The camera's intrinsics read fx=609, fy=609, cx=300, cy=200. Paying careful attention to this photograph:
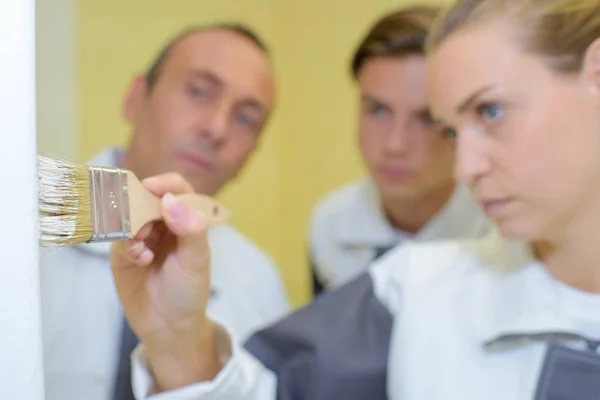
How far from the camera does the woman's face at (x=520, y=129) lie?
48 cm

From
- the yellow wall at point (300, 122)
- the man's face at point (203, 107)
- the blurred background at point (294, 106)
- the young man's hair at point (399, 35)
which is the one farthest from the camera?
the yellow wall at point (300, 122)

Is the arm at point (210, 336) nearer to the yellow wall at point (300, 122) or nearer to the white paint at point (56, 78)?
the white paint at point (56, 78)

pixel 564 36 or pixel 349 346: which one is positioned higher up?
pixel 564 36

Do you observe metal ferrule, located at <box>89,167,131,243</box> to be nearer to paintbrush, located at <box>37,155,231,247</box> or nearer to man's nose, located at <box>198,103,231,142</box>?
paintbrush, located at <box>37,155,231,247</box>

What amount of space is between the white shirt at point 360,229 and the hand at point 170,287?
Answer: 0.40 meters

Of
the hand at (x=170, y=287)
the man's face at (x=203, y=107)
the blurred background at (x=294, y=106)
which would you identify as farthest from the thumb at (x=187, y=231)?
the blurred background at (x=294, y=106)

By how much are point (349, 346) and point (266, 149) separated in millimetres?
676

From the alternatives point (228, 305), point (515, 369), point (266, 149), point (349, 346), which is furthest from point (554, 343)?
point (266, 149)

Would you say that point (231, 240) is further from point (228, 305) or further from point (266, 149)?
point (266, 149)

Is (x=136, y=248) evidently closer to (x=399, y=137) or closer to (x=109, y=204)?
(x=109, y=204)

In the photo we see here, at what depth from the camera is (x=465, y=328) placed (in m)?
0.54

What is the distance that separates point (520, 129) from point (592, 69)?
2.8 inches

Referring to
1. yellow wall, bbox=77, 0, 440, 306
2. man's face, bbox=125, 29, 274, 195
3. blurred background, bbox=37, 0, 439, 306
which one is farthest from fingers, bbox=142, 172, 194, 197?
yellow wall, bbox=77, 0, 440, 306

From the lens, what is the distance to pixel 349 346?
0.57 m
